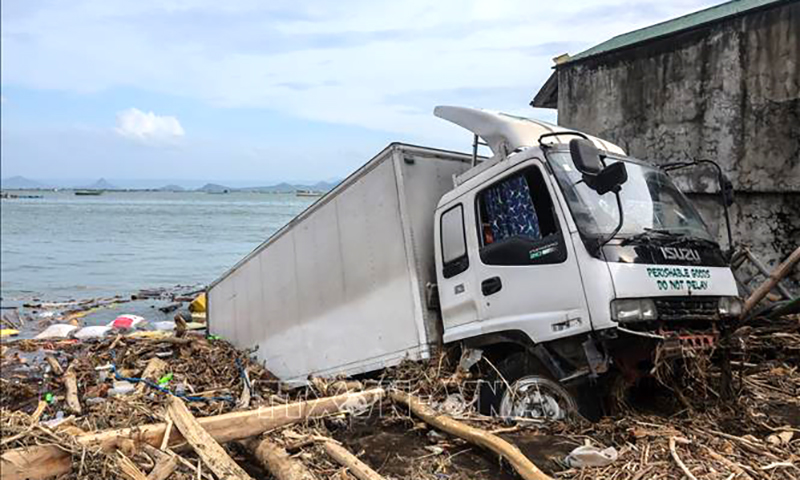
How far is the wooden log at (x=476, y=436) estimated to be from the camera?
11.6ft

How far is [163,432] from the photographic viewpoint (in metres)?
3.86

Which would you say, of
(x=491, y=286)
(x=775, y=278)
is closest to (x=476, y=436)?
(x=491, y=286)

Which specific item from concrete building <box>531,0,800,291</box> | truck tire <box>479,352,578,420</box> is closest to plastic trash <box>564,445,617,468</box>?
truck tire <box>479,352,578,420</box>

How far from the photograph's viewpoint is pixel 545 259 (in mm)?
4543

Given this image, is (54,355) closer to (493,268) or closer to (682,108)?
(493,268)

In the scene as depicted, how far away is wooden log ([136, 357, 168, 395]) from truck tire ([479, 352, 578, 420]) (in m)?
5.57

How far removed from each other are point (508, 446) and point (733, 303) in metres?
2.38

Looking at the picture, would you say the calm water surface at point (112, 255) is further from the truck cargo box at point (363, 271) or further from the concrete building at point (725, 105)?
the concrete building at point (725, 105)

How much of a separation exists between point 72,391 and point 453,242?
6.37m

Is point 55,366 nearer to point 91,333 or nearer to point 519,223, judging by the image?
point 91,333

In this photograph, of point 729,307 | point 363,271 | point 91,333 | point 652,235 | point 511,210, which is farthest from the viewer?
point 91,333

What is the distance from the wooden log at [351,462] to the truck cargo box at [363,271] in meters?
1.67

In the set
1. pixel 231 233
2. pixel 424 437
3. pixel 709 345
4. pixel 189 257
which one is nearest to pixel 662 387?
pixel 709 345

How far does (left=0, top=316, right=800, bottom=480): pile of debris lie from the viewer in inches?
140
